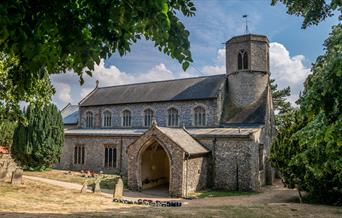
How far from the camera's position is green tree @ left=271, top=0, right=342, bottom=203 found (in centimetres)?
636

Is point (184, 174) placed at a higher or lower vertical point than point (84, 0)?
lower

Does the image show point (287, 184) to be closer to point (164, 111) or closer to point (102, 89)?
point (164, 111)

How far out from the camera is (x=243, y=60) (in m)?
30.0

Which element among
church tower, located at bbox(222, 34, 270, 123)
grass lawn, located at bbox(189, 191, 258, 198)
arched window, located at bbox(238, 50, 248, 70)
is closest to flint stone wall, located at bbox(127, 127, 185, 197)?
grass lawn, located at bbox(189, 191, 258, 198)

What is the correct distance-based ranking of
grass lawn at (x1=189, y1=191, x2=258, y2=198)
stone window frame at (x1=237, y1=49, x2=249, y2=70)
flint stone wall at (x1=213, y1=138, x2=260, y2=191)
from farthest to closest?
stone window frame at (x1=237, y1=49, x2=249, y2=70) → flint stone wall at (x1=213, y1=138, x2=260, y2=191) → grass lawn at (x1=189, y1=191, x2=258, y2=198)

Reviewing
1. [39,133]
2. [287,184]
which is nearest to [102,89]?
[39,133]

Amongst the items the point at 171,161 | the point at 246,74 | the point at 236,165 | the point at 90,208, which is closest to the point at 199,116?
the point at 246,74

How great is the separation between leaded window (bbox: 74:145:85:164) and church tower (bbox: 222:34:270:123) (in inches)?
606

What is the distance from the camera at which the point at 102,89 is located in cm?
3934

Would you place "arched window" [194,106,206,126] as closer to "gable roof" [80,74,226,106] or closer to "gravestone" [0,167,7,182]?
"gable roof" [80,74,226,106]

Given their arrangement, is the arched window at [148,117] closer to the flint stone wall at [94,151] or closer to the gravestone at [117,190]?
the flint stone wall at [94,151]

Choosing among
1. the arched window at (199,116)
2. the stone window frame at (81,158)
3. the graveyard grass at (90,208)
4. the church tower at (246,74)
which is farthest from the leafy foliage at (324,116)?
the stone window frame at (81,158)

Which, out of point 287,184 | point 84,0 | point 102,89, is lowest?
point 287,184

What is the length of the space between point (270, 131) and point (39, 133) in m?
22.1
